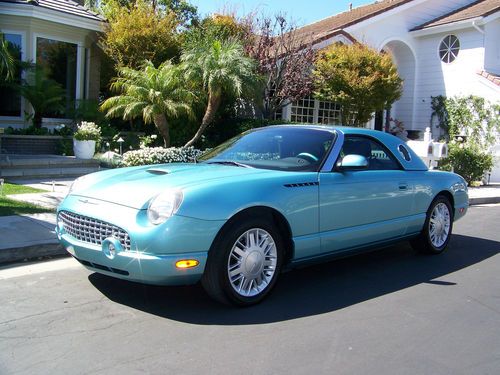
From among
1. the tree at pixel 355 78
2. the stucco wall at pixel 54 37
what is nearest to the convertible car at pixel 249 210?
the tree at pixel 355 78

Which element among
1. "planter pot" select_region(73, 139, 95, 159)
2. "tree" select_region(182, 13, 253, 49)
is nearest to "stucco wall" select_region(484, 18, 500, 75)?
"tree" select_region(182, 13, 253, 49)

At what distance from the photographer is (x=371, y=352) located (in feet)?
12.4

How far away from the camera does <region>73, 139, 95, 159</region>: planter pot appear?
11.7m

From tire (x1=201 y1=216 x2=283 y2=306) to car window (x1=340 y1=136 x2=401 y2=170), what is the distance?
4.82 feet

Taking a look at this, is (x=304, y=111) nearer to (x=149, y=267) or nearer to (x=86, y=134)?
(x=86, y=134)

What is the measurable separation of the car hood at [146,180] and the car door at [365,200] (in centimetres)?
78

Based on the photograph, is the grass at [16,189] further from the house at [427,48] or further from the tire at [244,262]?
the house at [427,48]

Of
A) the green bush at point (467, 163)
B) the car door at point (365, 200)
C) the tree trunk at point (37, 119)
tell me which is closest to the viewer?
the car door at point (365, 200)

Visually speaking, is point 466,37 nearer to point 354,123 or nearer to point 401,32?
point 401,32

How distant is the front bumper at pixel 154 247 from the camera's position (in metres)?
4.01

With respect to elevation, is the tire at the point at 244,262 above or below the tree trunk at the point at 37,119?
below

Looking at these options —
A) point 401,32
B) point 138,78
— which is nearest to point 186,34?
point 138,78

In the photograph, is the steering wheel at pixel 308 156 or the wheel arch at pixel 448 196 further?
the wheel arch at pixel 448 196

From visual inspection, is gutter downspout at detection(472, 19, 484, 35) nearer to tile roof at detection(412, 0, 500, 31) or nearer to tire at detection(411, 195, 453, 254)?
tile roof at detection(412, 0, 500, 31)
